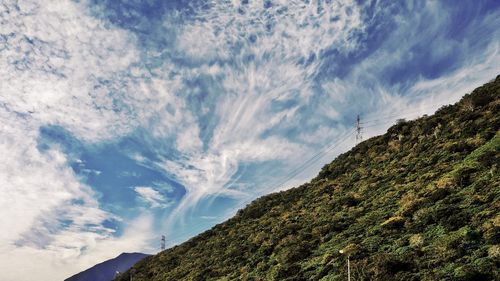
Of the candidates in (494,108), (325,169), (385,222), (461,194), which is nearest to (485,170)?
(461,194)

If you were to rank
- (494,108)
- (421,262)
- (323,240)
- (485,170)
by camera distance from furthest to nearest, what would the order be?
(494,108) → (323,240) → (485,170) → (421,262)

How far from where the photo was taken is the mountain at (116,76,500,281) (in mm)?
19719

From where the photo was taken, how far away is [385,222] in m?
26.6

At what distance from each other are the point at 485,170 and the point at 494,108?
13194mm

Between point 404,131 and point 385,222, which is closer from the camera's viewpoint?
point 385,222

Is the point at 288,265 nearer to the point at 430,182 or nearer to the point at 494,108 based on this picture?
the point at 430,182

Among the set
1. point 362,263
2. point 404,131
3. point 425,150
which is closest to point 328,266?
point 362,263

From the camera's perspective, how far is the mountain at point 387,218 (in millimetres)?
19719

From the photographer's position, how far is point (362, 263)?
21.9 metres

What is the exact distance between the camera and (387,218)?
2781cm

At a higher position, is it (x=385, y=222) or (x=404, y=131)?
(x=404, y=131)

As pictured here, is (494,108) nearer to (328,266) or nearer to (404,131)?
(404,131)

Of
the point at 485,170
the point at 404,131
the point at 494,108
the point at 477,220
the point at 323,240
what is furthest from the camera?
the point at 404,131

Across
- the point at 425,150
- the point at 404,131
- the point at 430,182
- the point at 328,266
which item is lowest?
the point at 328,266
